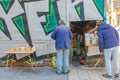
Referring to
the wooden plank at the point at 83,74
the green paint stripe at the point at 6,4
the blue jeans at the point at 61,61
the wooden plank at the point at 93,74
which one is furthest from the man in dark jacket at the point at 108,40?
the green paint stripe at the point at 6,4

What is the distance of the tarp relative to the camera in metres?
12.1

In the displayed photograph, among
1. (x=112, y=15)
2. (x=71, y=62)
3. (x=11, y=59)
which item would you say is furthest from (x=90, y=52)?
(x=112, y=15)

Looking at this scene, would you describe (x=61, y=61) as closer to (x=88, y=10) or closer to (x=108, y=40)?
(x=108, y=40)

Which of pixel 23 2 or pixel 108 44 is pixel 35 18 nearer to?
pixel 23 2

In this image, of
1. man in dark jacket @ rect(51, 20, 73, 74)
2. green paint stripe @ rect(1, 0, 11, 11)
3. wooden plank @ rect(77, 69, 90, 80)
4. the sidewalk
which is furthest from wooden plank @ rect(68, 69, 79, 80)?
green paint stripe @ rect(1, 0, 11, 11)

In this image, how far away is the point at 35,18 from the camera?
12203 millimetres

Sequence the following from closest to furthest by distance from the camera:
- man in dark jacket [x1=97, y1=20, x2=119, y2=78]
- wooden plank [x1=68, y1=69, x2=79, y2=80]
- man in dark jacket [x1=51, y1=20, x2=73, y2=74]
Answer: man in dark jacket [x1=97, y1=20, x2=119, y2=78] < wooden plank [x1=68, y1=69, x2=79, y2=80] < man in dark jacket [x1=51, y1=20, x2=73, y2=74]

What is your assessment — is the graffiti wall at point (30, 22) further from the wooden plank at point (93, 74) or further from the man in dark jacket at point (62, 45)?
the wooden plank at point (93, 74)

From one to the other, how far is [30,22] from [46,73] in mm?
2278

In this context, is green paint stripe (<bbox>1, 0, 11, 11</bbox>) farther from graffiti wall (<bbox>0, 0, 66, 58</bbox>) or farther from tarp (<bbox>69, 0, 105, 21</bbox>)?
tarp (<bbox>69, 0, 105, 21</bbox>)

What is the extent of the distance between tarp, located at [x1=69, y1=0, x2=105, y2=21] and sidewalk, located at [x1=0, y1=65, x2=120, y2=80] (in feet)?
6.22

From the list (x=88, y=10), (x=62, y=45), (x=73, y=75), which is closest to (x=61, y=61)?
(x=62, y=45)

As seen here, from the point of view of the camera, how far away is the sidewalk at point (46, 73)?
10.2 meters

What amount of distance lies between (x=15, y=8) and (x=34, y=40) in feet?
4.59
